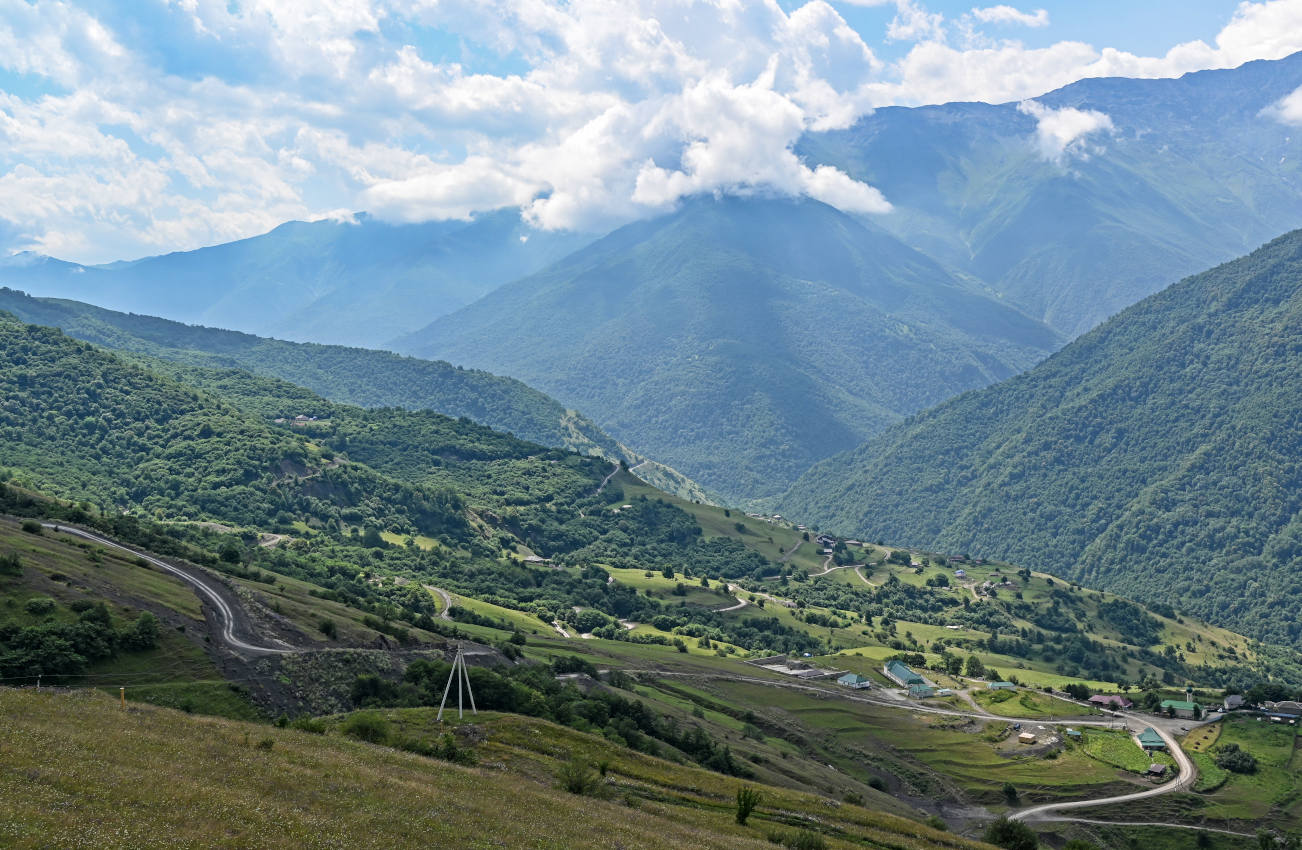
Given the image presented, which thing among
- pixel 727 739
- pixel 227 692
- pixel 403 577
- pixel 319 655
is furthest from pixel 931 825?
pixel 403 577

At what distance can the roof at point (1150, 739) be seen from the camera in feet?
384

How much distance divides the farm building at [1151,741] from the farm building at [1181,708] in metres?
14.4

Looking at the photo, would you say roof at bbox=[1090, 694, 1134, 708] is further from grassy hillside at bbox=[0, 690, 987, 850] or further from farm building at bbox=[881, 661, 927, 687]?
grassy hillside at bbox=[0, 690, 987, 850]

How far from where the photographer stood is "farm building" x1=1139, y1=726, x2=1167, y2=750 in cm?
11669

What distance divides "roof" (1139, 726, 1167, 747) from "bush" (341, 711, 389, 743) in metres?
95.9

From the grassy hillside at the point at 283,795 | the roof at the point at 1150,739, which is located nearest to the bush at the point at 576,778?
the grassy hillside at the point at 283,795

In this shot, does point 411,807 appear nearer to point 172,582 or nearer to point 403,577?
point 172,582

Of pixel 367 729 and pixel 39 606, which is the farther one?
pixel 39 606

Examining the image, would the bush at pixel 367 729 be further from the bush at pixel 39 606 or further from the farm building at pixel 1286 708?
the farm building at pixel 1286 708

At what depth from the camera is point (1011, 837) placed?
259ft

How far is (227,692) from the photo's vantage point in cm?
5966

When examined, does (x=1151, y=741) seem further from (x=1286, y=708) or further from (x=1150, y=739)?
(x=1286, y=708)

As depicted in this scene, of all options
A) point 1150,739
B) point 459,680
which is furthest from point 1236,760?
point 459,680

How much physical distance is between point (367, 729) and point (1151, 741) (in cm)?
9799
